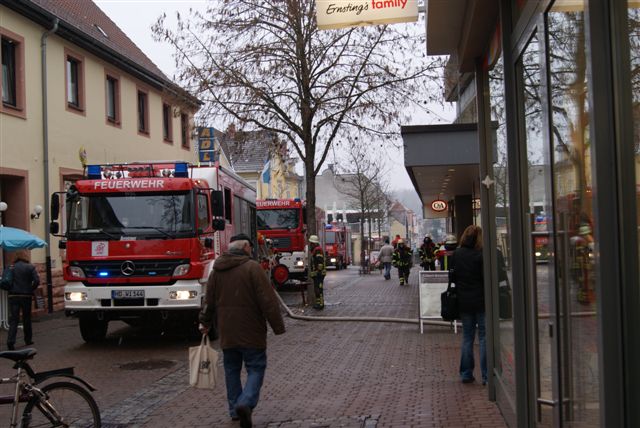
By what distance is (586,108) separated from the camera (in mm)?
2826

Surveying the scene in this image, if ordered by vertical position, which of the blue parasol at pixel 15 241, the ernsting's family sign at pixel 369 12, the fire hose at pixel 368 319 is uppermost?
the ernsting's family sign at pixel 369 12

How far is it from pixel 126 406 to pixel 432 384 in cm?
344

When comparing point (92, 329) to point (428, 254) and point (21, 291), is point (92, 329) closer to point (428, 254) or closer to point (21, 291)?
point (21, 291)

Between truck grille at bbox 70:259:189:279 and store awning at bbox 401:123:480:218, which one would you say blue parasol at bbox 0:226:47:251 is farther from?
store awning at bbox 401:123:480:218

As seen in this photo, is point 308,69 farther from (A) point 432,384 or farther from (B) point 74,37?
(A) point 432,384

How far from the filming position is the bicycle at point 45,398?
525 centimetres

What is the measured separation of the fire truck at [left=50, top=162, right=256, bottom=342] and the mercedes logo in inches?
0.6

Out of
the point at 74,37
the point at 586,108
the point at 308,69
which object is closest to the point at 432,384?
the point at 586,108

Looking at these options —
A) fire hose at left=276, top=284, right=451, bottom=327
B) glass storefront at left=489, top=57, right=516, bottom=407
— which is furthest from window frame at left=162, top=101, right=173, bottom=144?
glass storefront at left=489, top=57, right=516, bottom=407

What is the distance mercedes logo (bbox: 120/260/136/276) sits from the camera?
11.6 meters

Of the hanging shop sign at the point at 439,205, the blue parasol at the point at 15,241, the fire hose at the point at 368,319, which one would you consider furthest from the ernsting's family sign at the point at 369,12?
the hanging shop sign at the point at 439,205

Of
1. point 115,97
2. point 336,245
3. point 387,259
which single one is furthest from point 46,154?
point 336,245

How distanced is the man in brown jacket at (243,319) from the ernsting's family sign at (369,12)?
8.69 feet

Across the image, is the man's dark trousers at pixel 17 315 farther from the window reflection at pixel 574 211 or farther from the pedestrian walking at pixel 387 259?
the pedestrian walking at pixel 387 259
